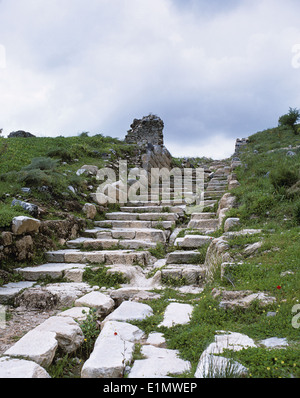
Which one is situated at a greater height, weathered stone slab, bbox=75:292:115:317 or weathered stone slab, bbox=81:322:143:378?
weathered stone slab, bbox=81:322:143:378

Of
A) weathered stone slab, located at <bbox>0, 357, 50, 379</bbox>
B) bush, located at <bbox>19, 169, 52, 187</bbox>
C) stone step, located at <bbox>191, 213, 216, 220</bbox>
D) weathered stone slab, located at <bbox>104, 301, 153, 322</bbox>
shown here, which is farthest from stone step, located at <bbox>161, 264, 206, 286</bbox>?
bush, located at <bbox>19, 169, 52, 187</bbox>

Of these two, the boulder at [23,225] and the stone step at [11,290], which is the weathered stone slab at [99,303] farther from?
the boulder at [23,225]

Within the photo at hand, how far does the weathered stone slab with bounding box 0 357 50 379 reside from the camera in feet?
6.73

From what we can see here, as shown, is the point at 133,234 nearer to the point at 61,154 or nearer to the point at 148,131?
the point at 61,154

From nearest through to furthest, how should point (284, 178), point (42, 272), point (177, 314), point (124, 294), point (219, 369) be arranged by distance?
point (219, 369), point (177, 314), point (124, 294), point (42, 272), point (284, 178)

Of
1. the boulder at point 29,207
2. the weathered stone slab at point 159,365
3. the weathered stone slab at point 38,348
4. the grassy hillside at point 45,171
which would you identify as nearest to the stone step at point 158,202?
the grassy hillside at point 45,171

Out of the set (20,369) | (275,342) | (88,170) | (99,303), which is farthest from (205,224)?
(20,369)

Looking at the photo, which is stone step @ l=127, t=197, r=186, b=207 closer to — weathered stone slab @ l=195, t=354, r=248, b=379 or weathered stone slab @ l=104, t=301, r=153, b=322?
weathered stone slab @ l=104, t=301, r=153, b=322

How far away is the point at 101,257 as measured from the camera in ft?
17.9

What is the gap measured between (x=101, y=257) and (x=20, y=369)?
11.0ft

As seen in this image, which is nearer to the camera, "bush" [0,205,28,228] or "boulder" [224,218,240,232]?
"bush" [0,205,28,228]

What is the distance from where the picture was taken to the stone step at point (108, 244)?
6.12 meters

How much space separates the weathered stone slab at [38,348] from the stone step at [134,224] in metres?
4.62
